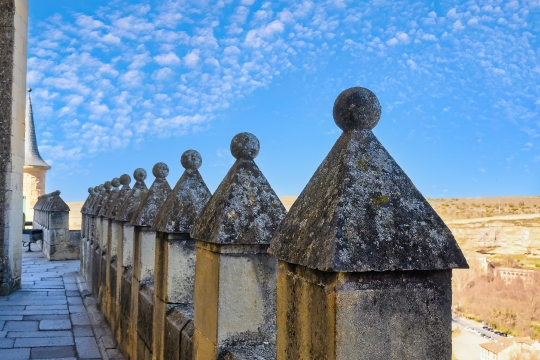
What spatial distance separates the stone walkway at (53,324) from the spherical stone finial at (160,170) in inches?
85.9

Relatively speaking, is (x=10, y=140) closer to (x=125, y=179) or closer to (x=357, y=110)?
(x=125, y=179)

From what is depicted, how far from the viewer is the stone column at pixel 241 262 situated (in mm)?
2605

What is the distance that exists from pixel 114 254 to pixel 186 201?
13.4ft

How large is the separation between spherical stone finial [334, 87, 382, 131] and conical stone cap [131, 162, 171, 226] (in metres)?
3.25

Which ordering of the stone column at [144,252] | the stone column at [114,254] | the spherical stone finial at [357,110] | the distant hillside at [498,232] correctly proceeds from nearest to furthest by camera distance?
the spherical stone finial at [357,110] → the stone column at [144,252] → the stone column at [114,254] → the distant hillside at [498,232]

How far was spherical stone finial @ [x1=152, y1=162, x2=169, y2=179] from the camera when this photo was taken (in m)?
5.02

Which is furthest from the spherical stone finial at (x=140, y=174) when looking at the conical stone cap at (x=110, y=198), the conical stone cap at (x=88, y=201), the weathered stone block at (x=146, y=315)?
the conical stone cap at (x=88, y=201)

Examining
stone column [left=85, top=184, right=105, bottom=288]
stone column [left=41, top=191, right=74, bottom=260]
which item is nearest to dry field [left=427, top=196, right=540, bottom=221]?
stone column [left=41, top=191, right=74, bottom=260]

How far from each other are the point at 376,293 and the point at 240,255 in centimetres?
124

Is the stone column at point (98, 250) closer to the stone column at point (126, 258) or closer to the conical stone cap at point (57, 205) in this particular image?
the stone column at point (126, 258)

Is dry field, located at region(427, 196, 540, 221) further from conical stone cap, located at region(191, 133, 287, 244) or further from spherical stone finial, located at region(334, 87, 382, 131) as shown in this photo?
spherical stone finial, located at region(334, 87, 382, 131)

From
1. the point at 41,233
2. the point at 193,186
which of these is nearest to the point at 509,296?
the point at 41,233

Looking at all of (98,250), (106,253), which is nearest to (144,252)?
(106,253)

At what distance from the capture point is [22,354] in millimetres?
5676
